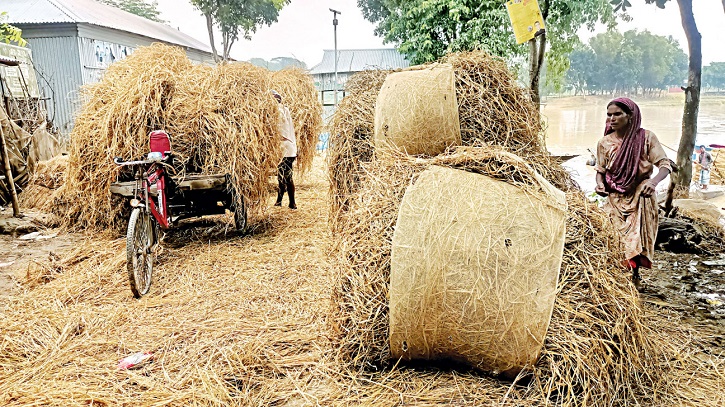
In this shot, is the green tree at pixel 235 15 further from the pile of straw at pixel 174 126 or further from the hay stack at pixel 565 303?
the hay stack at pixel 565 303

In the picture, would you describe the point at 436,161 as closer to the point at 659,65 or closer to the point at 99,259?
the point at 99,259

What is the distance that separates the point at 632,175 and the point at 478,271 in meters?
A: 2.41

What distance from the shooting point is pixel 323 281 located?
453 cm

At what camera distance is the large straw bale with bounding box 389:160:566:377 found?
226 centimetres

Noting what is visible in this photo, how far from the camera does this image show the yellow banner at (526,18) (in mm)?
5238

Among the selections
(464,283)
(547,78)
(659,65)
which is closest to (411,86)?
(464,283)

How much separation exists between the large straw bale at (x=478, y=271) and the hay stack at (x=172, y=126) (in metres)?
3.61

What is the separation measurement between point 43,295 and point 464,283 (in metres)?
3.92

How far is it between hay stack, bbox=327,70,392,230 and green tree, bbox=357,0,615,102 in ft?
23.6

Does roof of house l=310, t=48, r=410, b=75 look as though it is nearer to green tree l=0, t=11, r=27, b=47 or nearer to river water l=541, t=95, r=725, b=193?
river water l=541, t=95, r=725, b=193

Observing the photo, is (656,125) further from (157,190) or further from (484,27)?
(157,190)

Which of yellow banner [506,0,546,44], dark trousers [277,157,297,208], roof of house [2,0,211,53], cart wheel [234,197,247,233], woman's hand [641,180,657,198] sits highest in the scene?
roof of house [2,0,211,53]

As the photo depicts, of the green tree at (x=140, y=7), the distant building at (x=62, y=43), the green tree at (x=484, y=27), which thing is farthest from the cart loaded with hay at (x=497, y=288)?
the green tree at (x=140, y=7)

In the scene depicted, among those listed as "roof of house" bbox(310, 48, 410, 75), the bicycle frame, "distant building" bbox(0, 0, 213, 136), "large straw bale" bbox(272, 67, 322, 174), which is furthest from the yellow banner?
"roof of house" bbox(310, 48, 410, 75)
